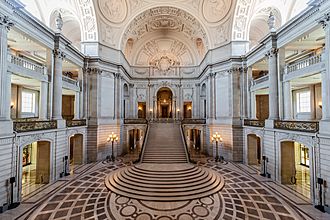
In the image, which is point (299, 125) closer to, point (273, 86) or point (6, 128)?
point (273, 86)

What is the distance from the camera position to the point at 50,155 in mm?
11539

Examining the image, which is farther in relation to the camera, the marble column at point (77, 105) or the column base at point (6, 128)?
the marble column at point (77, 105)

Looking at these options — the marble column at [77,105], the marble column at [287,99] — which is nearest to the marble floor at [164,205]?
the marble column at [287,99]

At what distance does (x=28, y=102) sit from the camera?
16.7 meters

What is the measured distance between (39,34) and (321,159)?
58.6 ft

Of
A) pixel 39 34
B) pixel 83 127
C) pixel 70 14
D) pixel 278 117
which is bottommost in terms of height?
pixel 83 127

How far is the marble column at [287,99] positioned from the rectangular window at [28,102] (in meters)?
22.5

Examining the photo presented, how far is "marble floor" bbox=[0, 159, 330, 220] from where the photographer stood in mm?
7445

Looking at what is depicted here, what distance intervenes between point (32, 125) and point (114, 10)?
1419 cm

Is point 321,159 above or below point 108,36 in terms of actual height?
below

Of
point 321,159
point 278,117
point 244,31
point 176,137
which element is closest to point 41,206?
point 176,137

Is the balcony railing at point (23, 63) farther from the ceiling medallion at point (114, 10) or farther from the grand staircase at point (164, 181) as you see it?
the ceiling medallion at point (114, 10)

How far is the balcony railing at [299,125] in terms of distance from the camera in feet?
28.8

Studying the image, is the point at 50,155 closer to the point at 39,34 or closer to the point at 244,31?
the point at 39,34
